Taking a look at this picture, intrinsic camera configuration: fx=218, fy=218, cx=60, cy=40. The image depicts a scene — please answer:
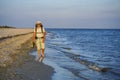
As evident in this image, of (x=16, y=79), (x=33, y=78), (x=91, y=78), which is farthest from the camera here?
(x=91, y=78)

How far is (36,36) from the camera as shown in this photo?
464 inches

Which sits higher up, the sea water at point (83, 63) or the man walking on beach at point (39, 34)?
the man walking on beach at point (39, 34)

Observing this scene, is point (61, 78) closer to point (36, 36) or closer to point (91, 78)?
point (91, 78)

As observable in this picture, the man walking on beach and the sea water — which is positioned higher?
the man walking on beach

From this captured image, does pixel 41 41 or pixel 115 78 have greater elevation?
pixel 41 41

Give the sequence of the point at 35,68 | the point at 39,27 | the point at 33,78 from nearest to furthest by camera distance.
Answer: the point at 33,78 → the point at 35,68 → the point at 39,27

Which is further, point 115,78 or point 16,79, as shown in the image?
point 115,78

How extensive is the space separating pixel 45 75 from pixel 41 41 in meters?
2.93

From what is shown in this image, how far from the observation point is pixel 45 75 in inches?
371

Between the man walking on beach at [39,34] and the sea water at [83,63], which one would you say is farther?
the man walking on beach at [39,34]

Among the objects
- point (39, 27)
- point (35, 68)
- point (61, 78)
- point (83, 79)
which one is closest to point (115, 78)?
point (83, 79)

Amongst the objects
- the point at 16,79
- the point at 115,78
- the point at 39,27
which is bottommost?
the point at 115,78

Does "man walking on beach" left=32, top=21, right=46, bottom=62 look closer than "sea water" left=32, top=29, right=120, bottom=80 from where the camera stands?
No

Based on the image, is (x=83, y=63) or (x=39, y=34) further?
(x=83, y=63)
